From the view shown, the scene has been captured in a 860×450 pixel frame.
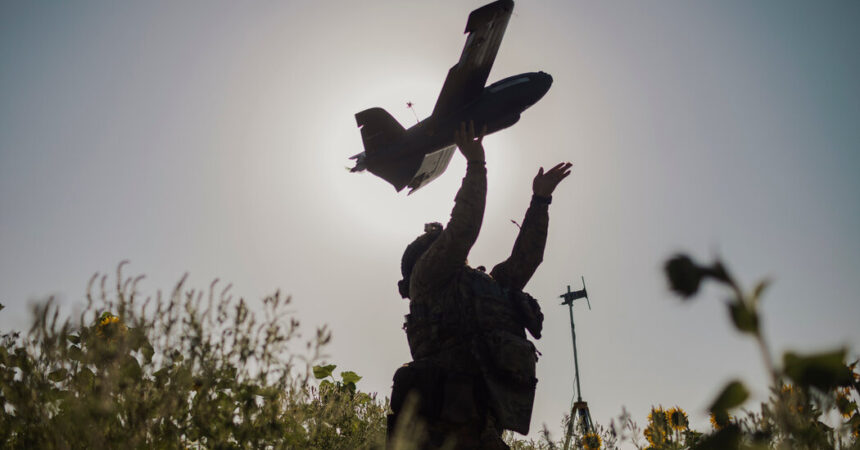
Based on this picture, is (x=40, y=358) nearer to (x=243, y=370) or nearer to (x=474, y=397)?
(x=243, y=370)

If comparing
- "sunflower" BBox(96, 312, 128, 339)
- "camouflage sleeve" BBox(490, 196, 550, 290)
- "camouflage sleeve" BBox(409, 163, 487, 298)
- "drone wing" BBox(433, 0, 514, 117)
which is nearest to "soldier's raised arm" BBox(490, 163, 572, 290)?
"camouflage sleeve" BBox(490, 196, 550, 290)

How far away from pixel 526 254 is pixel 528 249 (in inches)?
2.3

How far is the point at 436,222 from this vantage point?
627 cm

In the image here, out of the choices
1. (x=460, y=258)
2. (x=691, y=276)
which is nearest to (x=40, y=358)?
(x=691, y=276)

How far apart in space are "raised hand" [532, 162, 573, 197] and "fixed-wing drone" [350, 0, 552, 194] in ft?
5.05

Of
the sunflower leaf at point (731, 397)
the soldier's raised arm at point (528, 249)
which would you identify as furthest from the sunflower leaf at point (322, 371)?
the sunflower leaf at point (731, 397)

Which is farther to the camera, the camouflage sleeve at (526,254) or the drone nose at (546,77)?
the drone nose at (546,77)

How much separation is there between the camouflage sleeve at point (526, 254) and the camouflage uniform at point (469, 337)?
0.01 m

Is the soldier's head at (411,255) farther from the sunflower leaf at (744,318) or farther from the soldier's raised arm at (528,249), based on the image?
the sunflower leaf at (744,318)

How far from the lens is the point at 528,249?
5.93m

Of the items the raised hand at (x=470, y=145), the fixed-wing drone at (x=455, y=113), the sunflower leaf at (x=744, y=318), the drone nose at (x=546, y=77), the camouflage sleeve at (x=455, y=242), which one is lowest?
the sunflower leaf at (x=744, y=318)

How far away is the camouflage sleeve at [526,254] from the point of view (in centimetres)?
591

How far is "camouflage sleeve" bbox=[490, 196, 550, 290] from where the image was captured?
19.4ft

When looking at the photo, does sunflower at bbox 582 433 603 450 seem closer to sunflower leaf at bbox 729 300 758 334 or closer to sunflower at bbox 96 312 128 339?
sunflower at bbox 96 312 128 339
